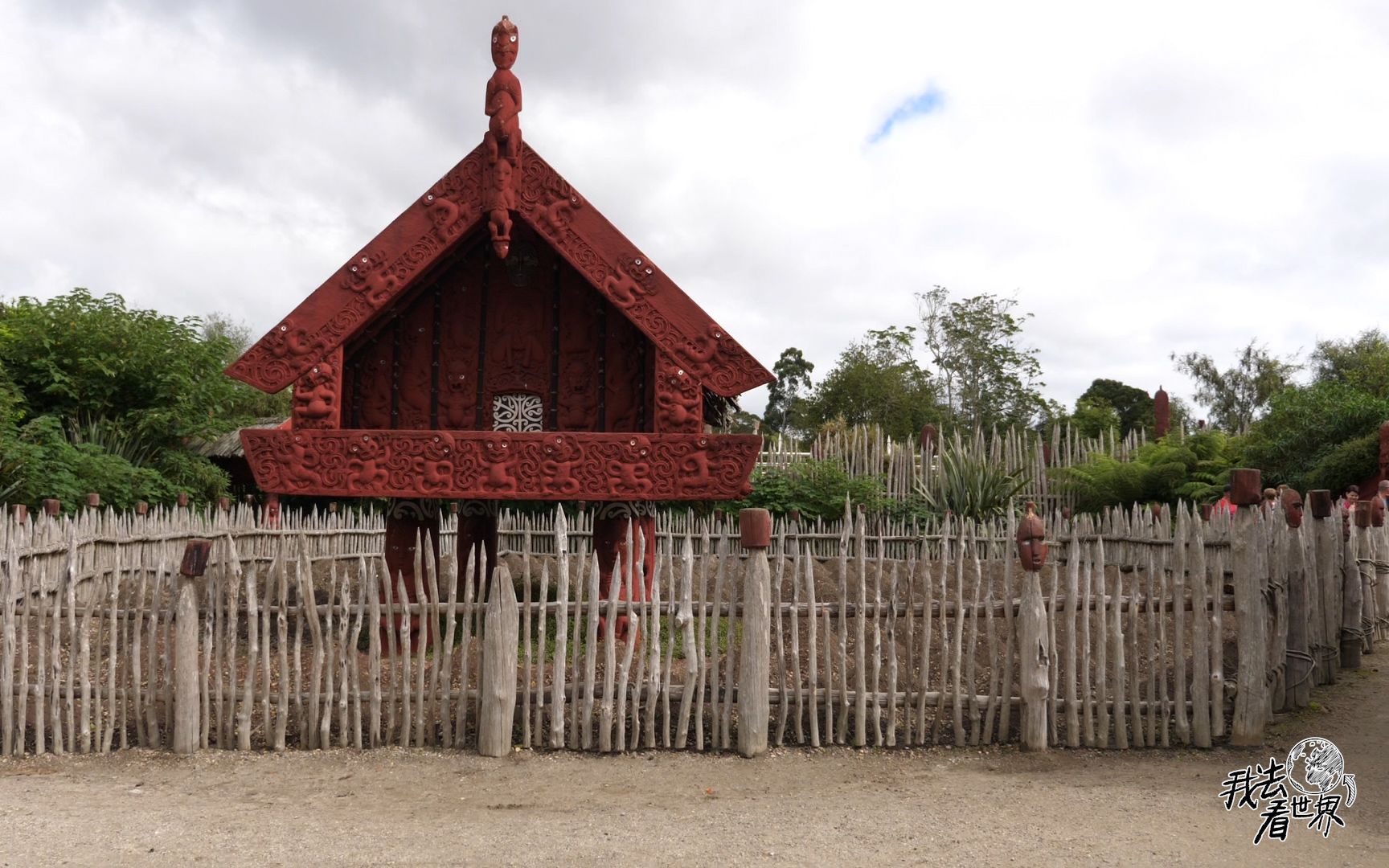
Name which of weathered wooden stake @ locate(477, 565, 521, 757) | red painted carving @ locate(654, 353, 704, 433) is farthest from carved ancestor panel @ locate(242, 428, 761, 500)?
weathered wooden stake @ locate(477, 565, 521, 757)

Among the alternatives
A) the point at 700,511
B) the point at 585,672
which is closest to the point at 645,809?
the point at 585,672

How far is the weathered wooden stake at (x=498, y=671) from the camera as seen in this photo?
20.2ft

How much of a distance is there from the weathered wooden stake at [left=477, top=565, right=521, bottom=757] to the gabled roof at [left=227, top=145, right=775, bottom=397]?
2097mm

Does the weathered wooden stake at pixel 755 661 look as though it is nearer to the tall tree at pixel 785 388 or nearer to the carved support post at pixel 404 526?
the carved support post at pixel 404 526

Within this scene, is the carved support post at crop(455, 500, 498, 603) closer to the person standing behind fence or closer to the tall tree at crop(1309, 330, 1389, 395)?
the person standing behind fence

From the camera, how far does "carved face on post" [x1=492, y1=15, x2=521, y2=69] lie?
23.6 ft

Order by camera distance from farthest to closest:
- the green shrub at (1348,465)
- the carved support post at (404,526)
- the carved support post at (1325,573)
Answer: the green shrub at (1348,465) < the carved support post at (404,526) < the carved support post at (1325,573)

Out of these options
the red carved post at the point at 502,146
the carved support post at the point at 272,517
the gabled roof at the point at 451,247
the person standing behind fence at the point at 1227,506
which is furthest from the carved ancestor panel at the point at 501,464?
the carved support post at the point at 272,517

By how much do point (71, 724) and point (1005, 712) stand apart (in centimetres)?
606

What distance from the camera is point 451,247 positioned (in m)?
7.15

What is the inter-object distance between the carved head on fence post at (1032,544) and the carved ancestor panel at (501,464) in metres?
1.89

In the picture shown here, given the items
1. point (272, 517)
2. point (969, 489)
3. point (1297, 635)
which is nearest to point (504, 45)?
point (1297, 635)

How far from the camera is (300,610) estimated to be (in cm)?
632

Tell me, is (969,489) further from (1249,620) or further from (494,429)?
(494,429)
